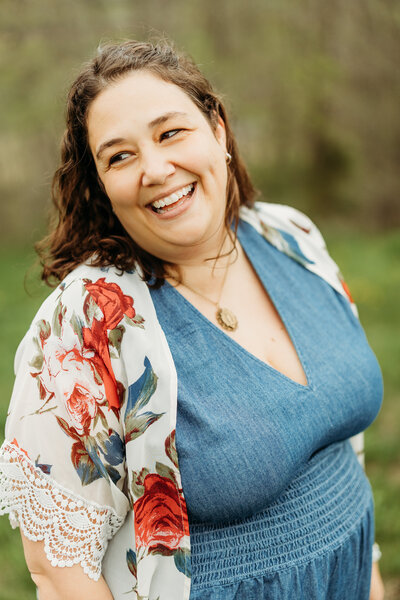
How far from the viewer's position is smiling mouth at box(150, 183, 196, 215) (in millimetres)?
1641

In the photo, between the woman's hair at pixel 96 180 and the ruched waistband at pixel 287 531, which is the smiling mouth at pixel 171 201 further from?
the ruched waistband at pixel 287 531

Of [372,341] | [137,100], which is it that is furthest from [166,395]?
[372,341]

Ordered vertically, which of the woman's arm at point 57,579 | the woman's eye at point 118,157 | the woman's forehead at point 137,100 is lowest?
the woman's arm at point 57,579

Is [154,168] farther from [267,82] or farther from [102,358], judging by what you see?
[267,82]

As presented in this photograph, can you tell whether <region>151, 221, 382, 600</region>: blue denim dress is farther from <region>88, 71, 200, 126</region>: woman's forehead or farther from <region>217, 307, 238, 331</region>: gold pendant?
<region>88, 71, 200, 126</region>: woman's forehead

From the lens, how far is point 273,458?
1.58 meters

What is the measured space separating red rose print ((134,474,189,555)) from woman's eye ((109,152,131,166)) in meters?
0.78

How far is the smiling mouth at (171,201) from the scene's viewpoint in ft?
5.38

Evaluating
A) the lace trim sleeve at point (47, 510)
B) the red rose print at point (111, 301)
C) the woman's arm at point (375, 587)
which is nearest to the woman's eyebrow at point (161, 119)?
the red rose print at point (111, 301)

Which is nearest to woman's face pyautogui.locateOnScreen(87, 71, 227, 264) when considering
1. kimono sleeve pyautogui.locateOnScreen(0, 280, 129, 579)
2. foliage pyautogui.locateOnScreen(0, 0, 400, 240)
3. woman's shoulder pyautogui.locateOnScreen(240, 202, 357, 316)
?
kimono sleeve pyautogui.locateOnScreen(0, 280, 129, 579)

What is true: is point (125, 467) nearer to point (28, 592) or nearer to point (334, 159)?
point (28, 592)

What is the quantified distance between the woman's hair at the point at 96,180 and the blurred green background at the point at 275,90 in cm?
531

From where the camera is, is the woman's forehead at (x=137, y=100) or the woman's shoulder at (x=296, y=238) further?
the woman's shoulder at (x=296, y=238)

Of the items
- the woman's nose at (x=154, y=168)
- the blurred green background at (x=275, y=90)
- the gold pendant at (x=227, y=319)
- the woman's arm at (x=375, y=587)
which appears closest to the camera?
the woman's nose at (x=154, y=168)
